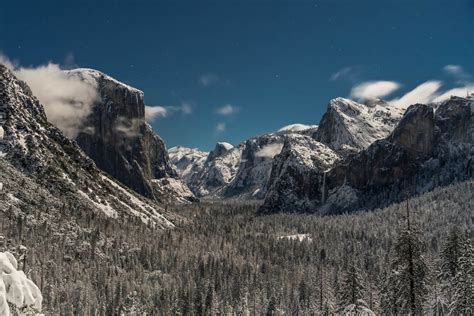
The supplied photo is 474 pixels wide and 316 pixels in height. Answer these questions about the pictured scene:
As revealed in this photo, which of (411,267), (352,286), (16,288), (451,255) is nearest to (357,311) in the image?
(411,267)

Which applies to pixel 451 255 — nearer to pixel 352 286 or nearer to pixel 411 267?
pixel 352 286

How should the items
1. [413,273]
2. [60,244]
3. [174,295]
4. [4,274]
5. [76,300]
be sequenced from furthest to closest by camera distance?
[60,244] → [174,295] → [76,300] → [413,273] → [4,274]

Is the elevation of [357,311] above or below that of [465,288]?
below

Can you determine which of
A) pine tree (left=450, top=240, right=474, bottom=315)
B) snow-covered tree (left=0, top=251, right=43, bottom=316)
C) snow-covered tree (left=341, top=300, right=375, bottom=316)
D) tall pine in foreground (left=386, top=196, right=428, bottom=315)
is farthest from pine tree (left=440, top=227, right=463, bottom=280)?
snow-covered tree (left=0, top=251, right=43, bottom=316)

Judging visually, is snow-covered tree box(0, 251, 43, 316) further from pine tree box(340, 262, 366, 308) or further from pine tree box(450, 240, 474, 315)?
pine tree box(450, 240, 474, 315)

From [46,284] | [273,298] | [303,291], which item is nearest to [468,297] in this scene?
[273,298]

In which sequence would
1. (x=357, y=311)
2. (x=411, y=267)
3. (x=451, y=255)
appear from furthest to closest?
(x=451, y=255) → (x=357, y=311) → (x=411, y=267)

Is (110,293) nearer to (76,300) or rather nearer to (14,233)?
(76,300)

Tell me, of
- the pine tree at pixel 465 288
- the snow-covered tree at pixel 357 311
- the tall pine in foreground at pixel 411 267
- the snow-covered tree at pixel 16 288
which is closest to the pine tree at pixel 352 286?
the snow-covered tree at pixel 357 311

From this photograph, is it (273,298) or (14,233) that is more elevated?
(14,233)
